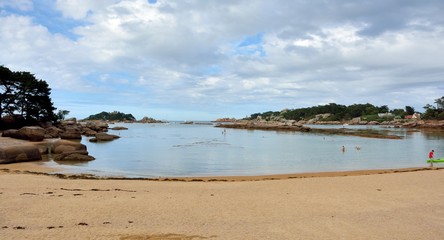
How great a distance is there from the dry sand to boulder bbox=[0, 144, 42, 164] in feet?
25.1

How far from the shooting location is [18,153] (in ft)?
70.5

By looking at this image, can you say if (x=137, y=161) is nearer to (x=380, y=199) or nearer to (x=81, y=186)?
(x=81, y=186)

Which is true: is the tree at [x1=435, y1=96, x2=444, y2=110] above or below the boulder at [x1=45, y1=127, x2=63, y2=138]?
above

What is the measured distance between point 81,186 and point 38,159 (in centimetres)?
1251

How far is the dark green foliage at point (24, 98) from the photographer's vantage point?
45.5m

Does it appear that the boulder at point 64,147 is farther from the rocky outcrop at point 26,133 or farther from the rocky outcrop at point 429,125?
the rocky outcrop at point 429,125

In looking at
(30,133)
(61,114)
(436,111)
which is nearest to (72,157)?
(30,133)

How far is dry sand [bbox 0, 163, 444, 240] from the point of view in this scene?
737 cm

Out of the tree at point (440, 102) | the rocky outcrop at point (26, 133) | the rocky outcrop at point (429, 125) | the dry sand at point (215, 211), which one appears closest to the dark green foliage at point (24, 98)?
the rocky outcrop at point (26, 133)

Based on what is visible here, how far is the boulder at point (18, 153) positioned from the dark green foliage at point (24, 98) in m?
25.8

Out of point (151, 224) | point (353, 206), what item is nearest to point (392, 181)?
point (353, 206)

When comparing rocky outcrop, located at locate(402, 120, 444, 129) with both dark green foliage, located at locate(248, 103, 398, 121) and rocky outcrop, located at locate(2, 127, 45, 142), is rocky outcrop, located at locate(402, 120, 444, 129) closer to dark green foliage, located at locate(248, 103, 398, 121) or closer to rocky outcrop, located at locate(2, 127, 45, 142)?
dark green foliage, located at locate(248, 103, 398, 121)

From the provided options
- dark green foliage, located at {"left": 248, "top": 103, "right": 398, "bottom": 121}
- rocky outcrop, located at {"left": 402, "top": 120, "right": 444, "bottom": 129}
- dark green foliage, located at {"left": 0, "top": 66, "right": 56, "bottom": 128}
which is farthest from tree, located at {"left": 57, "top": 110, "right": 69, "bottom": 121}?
dark green foliage, located at {"left": 248, "top": 103, "right": 398, "bottom": 121}

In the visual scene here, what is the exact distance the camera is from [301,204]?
1037 cm
